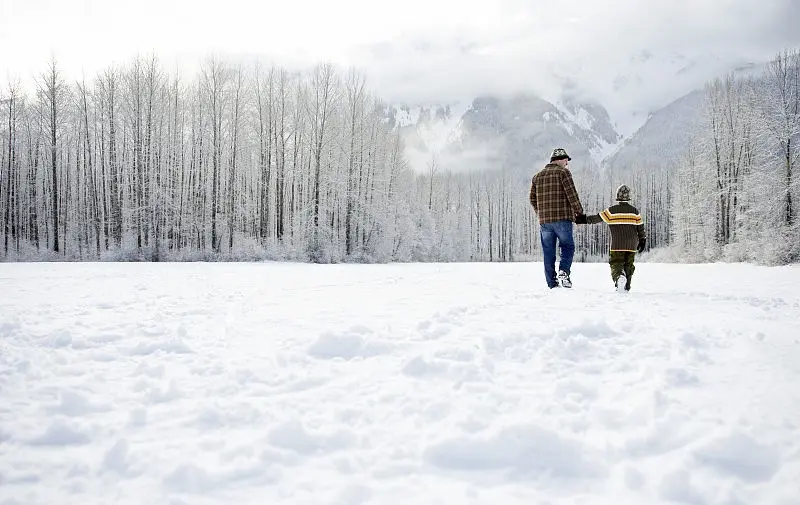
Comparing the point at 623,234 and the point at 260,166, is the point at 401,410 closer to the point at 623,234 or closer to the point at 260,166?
the point at 623,234

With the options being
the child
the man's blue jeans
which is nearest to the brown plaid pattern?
the man's blue jeans

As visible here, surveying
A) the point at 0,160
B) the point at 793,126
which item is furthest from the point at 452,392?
the point at 0,160

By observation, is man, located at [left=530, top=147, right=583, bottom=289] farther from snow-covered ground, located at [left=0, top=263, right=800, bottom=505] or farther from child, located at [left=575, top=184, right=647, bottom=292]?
snow-covered ground, located at [left=0, top=263, right=800, bottom=505]

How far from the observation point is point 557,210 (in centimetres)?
766

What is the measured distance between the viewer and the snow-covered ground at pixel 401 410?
Answer: 1.89 metres

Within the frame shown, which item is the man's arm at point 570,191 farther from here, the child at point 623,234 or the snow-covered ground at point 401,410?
the snow-covered ground at point 401,410

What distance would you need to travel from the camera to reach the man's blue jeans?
24.6ft

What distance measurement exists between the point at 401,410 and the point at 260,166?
2971cm

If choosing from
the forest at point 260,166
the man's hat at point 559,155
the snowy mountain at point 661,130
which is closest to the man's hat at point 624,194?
the man's hat at point 559,155

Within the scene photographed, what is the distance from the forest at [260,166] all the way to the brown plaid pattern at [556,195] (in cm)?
1631

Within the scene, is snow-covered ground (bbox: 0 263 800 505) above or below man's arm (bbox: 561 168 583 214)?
below

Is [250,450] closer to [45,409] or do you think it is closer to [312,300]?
[45,409]

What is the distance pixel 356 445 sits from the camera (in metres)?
2.20

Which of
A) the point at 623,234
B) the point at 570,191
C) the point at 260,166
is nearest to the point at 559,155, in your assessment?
the point at 570,191
